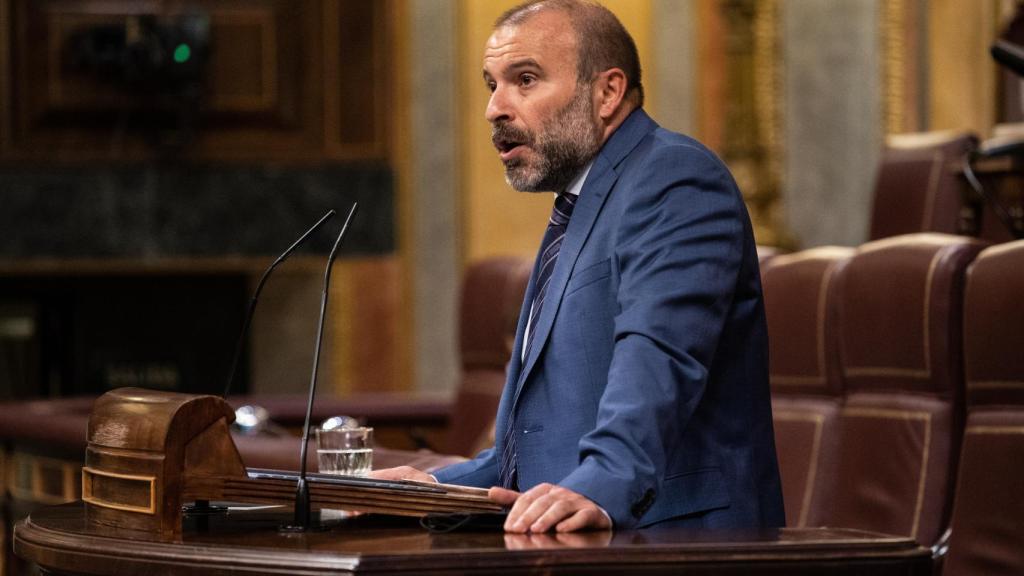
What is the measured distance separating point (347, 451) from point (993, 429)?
1103 mm

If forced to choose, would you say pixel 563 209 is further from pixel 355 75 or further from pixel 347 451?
pixel 355 75

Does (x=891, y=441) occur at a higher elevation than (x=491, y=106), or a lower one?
lower

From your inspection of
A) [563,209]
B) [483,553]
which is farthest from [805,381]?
[483,553]

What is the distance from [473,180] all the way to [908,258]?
357cm

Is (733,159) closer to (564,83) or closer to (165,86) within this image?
(165,86)

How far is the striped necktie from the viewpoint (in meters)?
2.03

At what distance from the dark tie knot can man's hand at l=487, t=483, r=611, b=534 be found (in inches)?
19.6

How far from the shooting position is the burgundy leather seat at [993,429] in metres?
2.71

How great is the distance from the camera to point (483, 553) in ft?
4.99

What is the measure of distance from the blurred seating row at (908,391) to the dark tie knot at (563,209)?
963mm

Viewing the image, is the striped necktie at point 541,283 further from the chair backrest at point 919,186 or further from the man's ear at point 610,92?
the chair backrest at point 919,186

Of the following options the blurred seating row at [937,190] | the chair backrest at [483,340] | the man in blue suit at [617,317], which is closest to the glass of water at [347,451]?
the man in blue suit at [617,317]

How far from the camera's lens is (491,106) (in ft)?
6.82

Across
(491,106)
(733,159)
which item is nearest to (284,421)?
(733,159)
